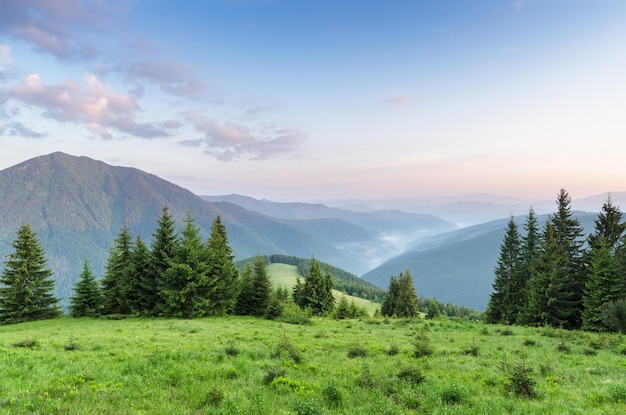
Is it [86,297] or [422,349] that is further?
[86,297]

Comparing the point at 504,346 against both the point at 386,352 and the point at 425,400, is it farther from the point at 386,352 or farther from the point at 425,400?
the point at 425,400

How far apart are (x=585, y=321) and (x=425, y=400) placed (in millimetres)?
39515

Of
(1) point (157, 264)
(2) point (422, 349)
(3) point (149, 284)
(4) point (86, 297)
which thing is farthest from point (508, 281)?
(4) point (86, 297)

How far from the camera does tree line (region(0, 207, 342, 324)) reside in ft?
117

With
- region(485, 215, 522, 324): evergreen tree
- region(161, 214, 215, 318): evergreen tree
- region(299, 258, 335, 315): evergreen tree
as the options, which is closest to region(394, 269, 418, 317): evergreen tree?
region(299, 258, 335, 315): evergreen tree

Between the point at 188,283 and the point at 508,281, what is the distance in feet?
165

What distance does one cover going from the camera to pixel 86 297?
3950 centimetres

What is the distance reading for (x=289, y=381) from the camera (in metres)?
10.0

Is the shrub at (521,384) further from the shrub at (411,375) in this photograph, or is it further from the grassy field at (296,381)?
the shrub at (411,375)

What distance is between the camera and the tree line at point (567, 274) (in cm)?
3409

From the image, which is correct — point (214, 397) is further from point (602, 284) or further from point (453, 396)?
point (602, 284)

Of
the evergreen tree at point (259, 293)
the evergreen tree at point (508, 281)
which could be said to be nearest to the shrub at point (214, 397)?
the evergreen tree at point (259, 293)

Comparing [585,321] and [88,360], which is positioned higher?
[88,360]

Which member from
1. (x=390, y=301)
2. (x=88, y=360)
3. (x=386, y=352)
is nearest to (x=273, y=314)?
(x=386, y=352)
